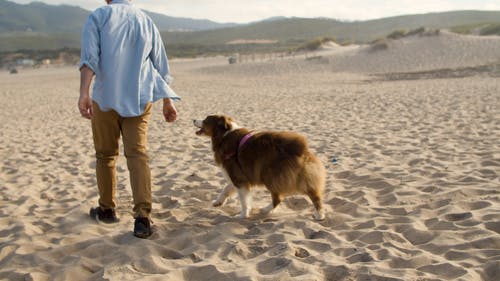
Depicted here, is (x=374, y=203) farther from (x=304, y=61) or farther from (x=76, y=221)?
(x=304, y=61)

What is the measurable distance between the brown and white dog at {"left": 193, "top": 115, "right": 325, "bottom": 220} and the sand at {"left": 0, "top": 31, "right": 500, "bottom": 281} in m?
0.26

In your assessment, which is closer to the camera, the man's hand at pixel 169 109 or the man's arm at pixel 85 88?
the man's arm at pixel 85 88

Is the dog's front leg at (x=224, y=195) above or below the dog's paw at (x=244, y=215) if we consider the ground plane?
above

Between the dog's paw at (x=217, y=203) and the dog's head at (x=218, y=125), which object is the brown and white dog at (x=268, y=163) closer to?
the dog's head at (x=218, y=125)

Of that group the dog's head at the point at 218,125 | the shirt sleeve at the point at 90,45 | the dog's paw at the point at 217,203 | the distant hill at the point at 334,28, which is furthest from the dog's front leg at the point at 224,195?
the distant hill at the point at 334,28

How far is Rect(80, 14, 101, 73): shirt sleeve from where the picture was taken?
3.28 metres

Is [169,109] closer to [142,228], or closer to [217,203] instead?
[142,228]

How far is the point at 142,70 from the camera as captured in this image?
360cm

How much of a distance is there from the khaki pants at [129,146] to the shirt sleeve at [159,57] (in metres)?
0.34

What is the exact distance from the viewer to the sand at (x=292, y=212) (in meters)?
3.06

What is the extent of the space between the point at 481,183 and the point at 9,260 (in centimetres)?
429

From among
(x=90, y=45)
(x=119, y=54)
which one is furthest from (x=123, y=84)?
(x=90, y=45)

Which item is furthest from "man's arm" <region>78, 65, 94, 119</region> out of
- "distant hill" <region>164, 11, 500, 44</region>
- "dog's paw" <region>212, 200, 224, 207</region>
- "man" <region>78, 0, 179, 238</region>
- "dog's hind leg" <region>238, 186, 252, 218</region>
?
"distant hill" <region>164, 11, 500, 44</region>

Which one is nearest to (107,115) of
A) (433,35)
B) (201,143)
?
(201,143)
